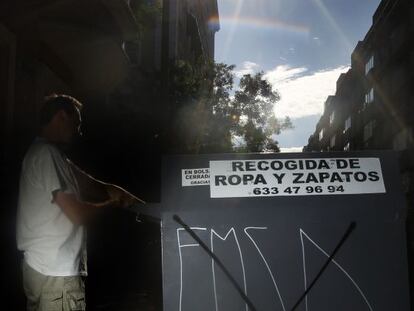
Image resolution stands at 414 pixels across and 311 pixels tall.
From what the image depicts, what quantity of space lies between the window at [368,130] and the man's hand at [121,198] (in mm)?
48387

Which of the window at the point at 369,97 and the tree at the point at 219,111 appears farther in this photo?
the window at the point at 369,97

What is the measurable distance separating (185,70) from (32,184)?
17.7 meters

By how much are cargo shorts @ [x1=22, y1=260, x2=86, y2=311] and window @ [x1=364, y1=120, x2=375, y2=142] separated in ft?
159

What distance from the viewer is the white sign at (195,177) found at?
2.50 metres

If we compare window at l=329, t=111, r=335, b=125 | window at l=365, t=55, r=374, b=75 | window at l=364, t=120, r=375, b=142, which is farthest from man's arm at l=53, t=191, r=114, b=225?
window at l=329, t=111, r=335, b=125

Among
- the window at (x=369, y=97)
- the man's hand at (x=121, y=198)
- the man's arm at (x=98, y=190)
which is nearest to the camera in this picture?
the man's hand at (x=121, y=198)

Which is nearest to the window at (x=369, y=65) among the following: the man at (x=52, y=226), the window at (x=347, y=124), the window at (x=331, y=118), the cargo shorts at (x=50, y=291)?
the window at (x=347, y=124)

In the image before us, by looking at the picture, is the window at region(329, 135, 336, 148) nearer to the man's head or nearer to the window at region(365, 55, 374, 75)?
the window at region(365, 55, 374, 75)

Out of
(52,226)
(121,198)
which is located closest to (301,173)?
(121,198)

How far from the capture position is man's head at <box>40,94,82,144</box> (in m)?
2.84

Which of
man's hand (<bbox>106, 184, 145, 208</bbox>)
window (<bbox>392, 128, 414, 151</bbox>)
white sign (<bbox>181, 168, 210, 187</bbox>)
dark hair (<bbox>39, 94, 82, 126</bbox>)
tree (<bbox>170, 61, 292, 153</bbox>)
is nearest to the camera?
white sign (<bbox>181, 168, 210, 187</bbox>)

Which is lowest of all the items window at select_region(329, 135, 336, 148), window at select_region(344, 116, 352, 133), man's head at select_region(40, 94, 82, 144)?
man's head at select_region(40, 94, 82, 144)

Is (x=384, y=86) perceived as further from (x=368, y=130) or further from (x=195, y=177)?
(x=195, y=177)

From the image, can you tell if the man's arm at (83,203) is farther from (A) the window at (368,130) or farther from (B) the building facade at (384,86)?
(A) the window at (368,130)
